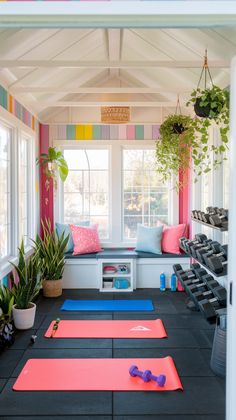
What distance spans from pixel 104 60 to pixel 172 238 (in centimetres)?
329

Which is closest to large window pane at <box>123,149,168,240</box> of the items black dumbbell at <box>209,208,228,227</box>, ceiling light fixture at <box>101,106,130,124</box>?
ceiling light fixture at <box>101,106,130,124</box>

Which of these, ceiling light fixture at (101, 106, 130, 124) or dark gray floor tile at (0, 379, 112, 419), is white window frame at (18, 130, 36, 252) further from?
dark gray floor tile at (0, 379, 112, 419)

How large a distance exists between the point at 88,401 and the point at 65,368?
0.58 meters

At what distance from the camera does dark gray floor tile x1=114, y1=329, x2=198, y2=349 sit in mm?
4055

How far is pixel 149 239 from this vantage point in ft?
21.4

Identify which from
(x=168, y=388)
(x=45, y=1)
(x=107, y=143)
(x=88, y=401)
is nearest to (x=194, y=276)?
(x=168, y=388)

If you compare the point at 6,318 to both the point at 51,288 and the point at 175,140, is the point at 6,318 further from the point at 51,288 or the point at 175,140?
the point at 175,140

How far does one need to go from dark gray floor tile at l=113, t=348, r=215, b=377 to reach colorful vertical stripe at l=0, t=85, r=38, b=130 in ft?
9.96

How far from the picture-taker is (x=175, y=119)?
4918 millimetres

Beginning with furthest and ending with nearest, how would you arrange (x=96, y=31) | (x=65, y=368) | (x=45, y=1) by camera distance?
(x=96, y=31)
(x=65, y=368)
(x=45, y=1)

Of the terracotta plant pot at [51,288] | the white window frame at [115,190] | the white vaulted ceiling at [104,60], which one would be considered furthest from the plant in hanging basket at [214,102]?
the terracotta plant pot at [51,288]

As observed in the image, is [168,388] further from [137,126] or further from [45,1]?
[137,126]

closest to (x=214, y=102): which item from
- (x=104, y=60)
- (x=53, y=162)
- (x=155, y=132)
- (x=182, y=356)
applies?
(x=104, y=60)

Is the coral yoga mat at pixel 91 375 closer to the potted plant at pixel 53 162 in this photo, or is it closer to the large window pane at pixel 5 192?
the large window pane at pixel 5 192
